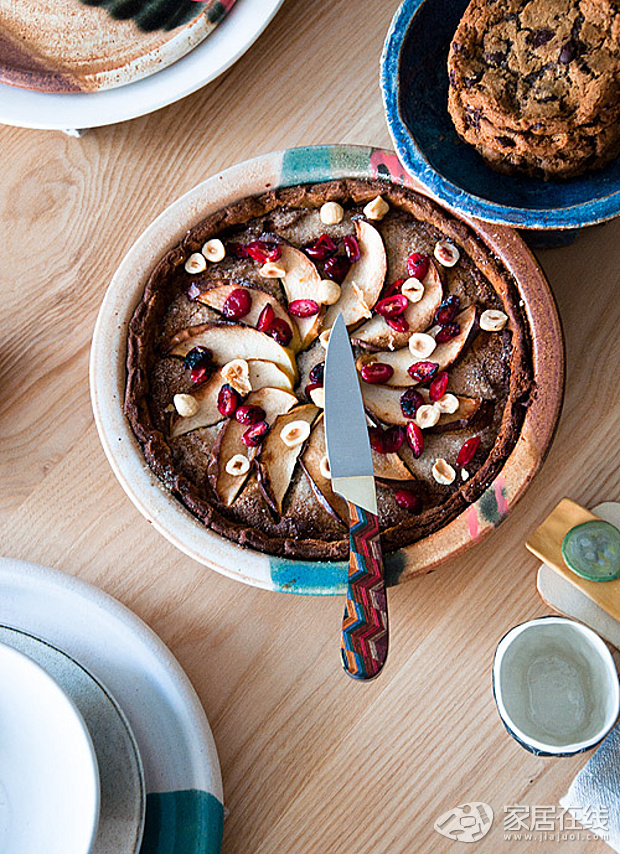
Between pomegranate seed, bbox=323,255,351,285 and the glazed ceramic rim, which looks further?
pomegranate seed, bbox=323,255,351,285

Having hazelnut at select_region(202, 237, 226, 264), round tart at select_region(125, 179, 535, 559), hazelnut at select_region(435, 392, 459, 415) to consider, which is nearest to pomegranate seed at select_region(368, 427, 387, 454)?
round tart at select_region(125, 179, 535, 559)

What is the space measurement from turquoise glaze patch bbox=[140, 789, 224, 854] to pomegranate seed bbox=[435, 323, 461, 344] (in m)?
0.91

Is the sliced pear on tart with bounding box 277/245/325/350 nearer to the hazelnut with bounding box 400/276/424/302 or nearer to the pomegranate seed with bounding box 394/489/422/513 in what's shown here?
the hazelnut with bounding box 400/276/424/302

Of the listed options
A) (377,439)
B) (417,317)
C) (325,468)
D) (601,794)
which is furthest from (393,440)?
(601,794)

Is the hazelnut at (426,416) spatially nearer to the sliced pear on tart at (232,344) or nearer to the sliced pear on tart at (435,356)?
the sliced pear on tart at (435,356)

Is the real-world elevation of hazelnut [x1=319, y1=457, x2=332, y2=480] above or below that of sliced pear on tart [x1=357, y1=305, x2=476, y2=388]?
below

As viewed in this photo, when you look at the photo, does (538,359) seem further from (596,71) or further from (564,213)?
(596,71)

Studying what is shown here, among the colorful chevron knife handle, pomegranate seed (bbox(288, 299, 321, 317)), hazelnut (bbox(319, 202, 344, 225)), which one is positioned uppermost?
hazelnut (bbox(319, 202, 344, 225))

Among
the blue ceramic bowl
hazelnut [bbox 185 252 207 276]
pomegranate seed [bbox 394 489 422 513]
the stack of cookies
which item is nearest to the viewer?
the stack of cookies

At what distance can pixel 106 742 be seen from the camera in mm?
1304

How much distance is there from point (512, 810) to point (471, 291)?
3.12ft

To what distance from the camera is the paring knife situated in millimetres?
1251

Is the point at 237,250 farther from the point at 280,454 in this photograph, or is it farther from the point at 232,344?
the point at 280,454

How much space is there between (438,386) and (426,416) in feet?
0.20
